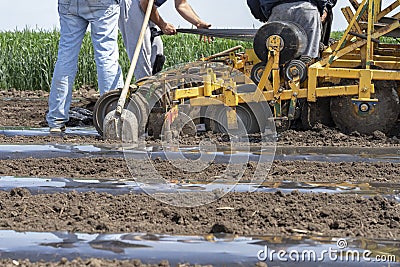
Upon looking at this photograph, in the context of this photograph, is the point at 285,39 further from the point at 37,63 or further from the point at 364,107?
the point at 37,63

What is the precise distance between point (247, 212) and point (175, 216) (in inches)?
13.8

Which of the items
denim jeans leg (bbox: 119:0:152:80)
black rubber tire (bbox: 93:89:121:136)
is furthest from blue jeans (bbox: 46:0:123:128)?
denim jeans leg (bbox: 119:0:152:80)

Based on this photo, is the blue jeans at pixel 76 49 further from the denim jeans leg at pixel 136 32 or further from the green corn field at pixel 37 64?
A: the green corn field at pixel 37 64

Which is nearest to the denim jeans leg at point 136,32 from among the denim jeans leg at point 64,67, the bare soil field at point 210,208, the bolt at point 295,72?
the denim jeans leg at point 64,67

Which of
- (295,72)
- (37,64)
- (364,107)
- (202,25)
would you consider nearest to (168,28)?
→ (202,25)

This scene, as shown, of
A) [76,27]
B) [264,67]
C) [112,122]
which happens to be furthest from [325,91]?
[76,27]

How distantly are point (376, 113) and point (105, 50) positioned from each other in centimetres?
254

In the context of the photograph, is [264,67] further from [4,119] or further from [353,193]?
[4,119]

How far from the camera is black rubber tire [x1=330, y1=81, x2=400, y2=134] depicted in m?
6.44

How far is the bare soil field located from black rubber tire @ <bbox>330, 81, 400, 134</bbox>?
143 cm

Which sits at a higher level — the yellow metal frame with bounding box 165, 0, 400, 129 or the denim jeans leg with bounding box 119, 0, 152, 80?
the denim jeans leg with bounding box 119, 0, 152, 80

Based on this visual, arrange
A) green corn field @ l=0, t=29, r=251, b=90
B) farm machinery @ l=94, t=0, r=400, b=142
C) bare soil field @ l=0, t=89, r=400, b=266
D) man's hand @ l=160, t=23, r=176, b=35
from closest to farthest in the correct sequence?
bare soil field @ l=0, t=89, r=400, b=266 < farm machinery @ l=94, t=0, r=400, b=142 < man's hand @ l=160, t=23, r=176, b=35 < green corn field @ l=0, t=29, r=251, b=90

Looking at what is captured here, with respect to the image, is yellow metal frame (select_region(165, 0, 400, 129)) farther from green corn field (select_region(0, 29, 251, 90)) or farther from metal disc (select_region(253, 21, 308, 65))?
green corn field (select_region(0, 29, 251, 90))

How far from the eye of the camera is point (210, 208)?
380 cm
